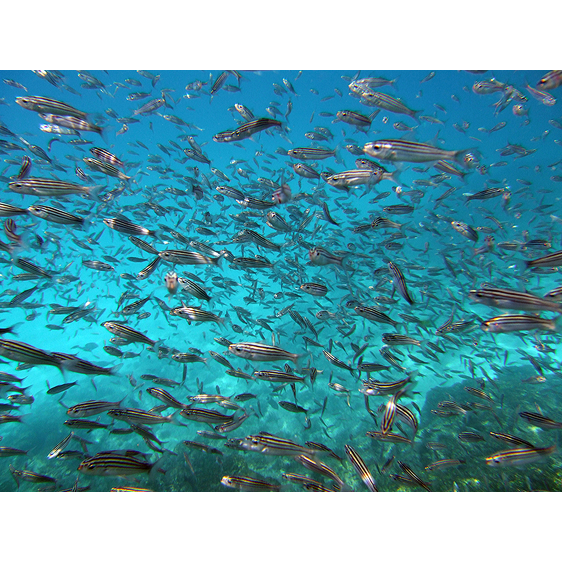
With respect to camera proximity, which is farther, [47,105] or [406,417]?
[47,105]

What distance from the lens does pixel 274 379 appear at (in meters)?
3.80

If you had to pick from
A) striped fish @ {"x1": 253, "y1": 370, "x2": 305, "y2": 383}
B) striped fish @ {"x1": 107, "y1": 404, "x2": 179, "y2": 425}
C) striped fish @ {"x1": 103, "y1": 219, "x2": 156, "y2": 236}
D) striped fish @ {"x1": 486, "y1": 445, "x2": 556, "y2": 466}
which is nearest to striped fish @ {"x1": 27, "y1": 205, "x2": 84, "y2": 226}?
striped fish @ {"x1": 103, "y1": 219, "x2": 156, "y2": 236}

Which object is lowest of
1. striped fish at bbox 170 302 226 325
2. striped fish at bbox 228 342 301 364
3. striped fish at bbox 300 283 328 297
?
striped fish at bbox 228 342 301 364

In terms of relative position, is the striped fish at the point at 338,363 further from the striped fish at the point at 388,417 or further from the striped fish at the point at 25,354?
the striped fish at the point at 25,354

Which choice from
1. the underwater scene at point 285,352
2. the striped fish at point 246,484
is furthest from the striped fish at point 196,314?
the striped fish at point 246,484

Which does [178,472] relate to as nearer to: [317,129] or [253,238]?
[253,238]

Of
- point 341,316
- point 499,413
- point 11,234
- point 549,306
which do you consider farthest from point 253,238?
point 499,413

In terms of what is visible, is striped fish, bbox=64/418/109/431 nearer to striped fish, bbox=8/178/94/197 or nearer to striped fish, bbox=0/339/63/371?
striped fish, bbox=0/339/63/371

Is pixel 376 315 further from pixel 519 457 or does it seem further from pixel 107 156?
pixel 107 156

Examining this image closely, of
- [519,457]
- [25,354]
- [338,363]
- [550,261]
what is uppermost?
[550,261]

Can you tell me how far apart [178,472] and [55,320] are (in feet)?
89.2

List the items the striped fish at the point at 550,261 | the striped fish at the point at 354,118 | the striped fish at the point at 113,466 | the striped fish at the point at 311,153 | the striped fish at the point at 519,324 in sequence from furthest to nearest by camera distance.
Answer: the striped fish at the point at 311,153
the striped fish at the point at 354,118
the striped fish at the point at 550,261
the striped fish at the point at 113,466
the striped fish at the point at 519,324

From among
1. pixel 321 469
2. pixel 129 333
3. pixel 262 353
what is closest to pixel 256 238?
pixel 262 353

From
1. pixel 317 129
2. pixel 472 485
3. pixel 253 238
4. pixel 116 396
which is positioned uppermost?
pixel 317 129
